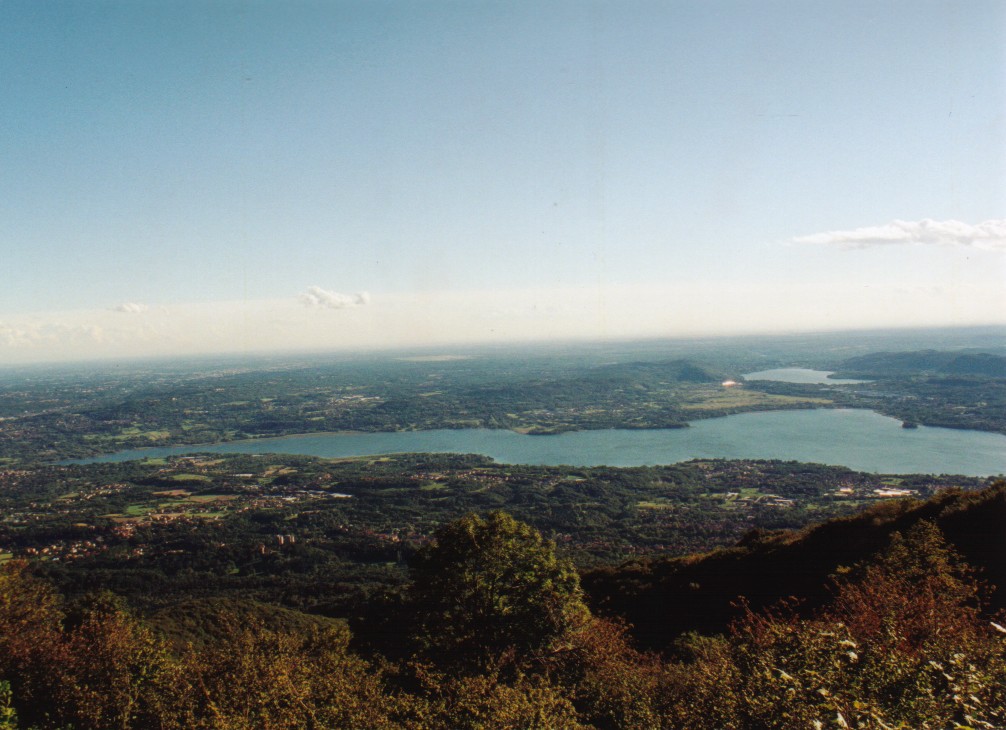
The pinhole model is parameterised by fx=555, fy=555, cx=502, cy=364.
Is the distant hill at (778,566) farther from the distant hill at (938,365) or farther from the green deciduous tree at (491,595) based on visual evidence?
the distant hill at (938,365)

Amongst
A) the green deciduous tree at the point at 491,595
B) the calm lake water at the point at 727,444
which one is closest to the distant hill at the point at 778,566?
the green deciduous tree at the point at 491,595

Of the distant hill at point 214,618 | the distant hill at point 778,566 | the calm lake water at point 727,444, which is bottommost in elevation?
the calm lake water at point 727,444

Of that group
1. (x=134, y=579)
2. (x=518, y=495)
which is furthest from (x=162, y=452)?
(x=518, y=495)

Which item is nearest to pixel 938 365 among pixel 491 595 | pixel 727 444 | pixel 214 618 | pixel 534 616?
pixel 727 444

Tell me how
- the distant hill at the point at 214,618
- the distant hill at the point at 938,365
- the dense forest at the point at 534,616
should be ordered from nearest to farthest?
the dense forest at the point at 534,616, the distant hill at the point at 214,618, the distant hill at the point at 938,365

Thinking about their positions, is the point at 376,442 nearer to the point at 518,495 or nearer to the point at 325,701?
the point at 518,495

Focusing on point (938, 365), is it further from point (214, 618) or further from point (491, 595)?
point (491, 595)
